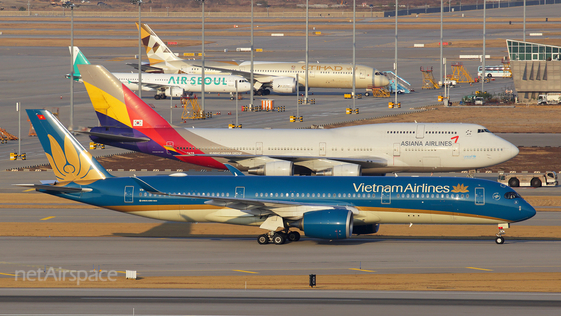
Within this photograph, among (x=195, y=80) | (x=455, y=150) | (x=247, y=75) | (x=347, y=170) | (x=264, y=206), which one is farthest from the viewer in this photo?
Answer: (x=247, y=75)

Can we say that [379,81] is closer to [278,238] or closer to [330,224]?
[278,238]

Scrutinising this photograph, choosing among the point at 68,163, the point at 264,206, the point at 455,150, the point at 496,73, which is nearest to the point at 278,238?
the point at 264,206

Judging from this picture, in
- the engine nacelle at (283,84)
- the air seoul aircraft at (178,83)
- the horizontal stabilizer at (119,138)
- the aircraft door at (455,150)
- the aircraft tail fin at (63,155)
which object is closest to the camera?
the aircraft tail fin at (63,155)

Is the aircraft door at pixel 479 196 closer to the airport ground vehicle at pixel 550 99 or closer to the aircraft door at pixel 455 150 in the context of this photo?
the aircraft door at pixel 455 150

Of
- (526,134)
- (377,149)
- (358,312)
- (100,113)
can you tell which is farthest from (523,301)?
(526,134)

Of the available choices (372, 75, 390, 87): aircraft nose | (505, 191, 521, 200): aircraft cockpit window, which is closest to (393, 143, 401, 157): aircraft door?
(505, 191, 521, 200): aircraft cockpit window

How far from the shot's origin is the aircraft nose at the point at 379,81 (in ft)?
390

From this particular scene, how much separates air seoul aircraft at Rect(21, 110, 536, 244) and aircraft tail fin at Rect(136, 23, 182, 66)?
86.9 m

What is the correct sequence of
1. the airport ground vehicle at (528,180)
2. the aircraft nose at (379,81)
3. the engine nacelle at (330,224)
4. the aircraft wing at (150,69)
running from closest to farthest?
1. the engine nacelle at (330,224)
2. the airport ground vehicle at (528,180)
3. the aircraft nose at (379,81)
4. the aircraft wing at (150,69)

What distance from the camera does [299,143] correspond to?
5331cm

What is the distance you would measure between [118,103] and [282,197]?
2029 centimetres

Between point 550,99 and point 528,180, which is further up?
point 550,99

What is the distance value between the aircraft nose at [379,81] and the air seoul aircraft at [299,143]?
217ft

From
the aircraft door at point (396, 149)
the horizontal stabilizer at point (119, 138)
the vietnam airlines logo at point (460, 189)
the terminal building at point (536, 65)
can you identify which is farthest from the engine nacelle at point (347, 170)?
the terminal building at point (536, 65)
